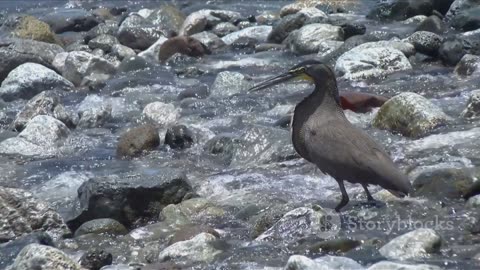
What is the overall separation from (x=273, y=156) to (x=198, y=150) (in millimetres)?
1172

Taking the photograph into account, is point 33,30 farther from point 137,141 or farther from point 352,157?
point 352,157

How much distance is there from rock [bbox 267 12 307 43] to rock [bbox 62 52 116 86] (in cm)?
244

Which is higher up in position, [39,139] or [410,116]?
[410,116]

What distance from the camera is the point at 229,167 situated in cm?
928

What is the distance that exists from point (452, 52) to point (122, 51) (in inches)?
191

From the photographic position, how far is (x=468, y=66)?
11.5 m

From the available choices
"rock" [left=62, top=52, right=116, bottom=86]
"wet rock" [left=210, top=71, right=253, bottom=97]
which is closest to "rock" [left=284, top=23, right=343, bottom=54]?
"wet rock" [left=210, top=71, right=253, bottom=97]

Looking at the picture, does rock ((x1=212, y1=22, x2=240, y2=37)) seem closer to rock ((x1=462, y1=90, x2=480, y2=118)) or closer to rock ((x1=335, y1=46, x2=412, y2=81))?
rock ((x1=335, y1=46, x2=412, y2=81))

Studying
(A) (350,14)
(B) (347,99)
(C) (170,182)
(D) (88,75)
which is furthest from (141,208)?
(A) (350,14)

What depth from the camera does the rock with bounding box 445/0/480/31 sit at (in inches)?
550

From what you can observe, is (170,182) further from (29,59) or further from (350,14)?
(350,14)

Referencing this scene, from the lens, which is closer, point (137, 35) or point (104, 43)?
point (104, 43)

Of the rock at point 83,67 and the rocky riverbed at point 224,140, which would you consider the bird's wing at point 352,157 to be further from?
the rock at point 83,67

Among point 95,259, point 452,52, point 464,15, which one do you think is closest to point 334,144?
point 95,259
